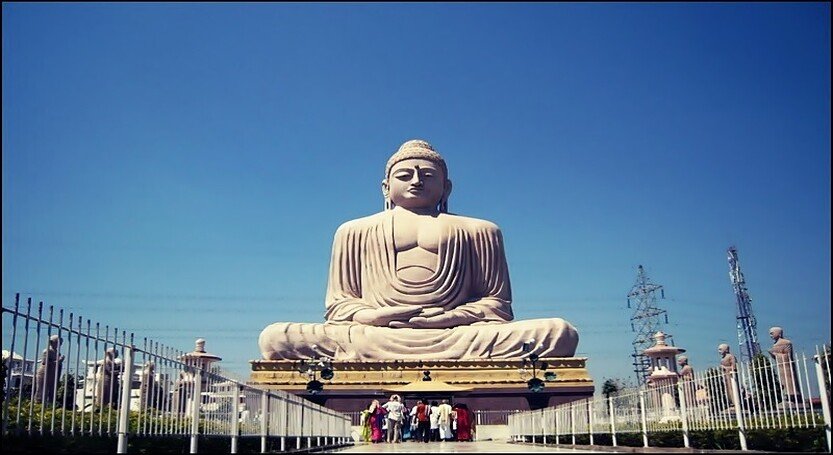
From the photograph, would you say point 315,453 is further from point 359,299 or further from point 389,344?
point 359,299

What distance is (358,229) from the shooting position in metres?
26.9

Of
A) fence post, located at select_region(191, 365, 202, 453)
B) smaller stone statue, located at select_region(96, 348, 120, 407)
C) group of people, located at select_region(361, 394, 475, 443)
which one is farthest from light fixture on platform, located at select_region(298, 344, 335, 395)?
fence post, located at select_region(191, 365, 202, 453)

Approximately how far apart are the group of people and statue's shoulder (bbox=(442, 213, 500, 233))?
9.87 metres

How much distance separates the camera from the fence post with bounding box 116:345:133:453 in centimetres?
666

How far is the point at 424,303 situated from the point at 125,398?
18.5 m

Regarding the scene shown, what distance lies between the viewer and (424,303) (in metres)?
25.1

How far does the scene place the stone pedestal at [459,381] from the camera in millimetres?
22250

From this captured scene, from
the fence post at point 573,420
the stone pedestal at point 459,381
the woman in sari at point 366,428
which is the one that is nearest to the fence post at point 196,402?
the fence post at point 573,420

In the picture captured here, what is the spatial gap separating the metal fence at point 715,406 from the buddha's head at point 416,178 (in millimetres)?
13855

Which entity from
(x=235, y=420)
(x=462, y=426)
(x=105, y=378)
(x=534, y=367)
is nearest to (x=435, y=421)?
(x=462, y=426)

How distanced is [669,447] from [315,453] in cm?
458

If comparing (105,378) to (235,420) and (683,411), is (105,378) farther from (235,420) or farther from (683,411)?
(683,411)

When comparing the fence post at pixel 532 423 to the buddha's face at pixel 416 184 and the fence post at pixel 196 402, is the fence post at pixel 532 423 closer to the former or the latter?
the fence post at pixel 196 402

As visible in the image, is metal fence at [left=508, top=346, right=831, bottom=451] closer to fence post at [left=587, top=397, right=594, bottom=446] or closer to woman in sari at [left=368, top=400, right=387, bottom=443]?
fence post at [left=587, top=397, right=594, bottom=446]
